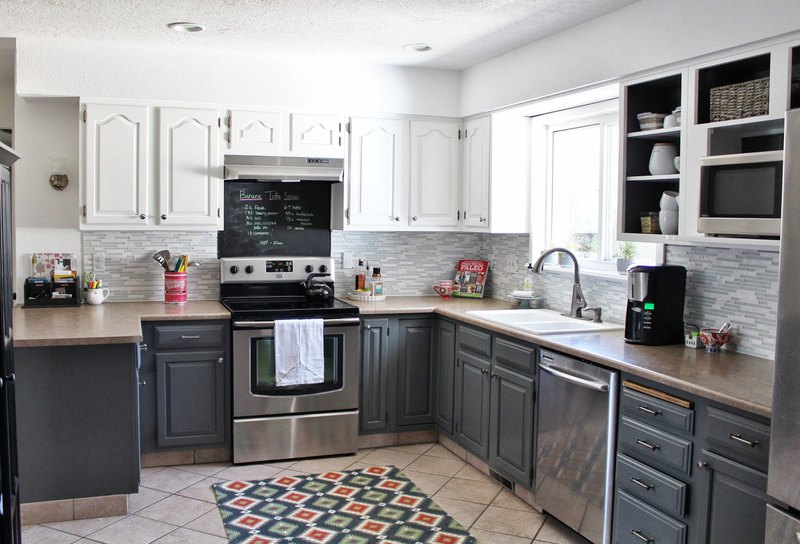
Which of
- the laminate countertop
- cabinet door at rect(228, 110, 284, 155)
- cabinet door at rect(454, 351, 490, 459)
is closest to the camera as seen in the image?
the laminate countertop

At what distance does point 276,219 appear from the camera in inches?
191

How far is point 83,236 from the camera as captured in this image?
4.56 m

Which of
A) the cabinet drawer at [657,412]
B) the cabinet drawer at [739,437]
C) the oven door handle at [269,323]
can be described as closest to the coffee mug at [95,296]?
the oven door handle at [269,323]

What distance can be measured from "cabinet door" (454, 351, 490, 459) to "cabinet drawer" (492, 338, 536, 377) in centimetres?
16

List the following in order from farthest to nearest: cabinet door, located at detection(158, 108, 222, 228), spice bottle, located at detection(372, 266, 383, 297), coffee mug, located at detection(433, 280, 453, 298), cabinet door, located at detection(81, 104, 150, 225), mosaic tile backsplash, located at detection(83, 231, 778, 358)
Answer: coffee mug, located at detection(433, 280, 453, 298), spice bottle, located at detection(372, 266, 383, 297), cabinet door, located at detection(158, 108, 222, 228), cabinet door, located at detection(81, 104, 150, 225), mosaic tile backsplash, located at detection(83, 231, 778, 358)

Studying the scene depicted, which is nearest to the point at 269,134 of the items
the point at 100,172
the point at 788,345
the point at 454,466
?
the point at 100,172

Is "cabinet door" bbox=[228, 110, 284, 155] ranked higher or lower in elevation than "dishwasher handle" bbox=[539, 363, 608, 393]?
higher

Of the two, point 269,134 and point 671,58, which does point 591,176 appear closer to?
point 671,58

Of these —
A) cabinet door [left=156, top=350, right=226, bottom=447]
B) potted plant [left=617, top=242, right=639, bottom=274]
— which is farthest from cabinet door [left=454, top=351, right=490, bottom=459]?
cabinet door [left=156, top=350, right=226, bottom=447]

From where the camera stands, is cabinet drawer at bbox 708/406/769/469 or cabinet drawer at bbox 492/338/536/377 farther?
cabinet drawer at bbox 492/338/536/377

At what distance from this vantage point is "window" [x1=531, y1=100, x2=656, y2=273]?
13.5ft

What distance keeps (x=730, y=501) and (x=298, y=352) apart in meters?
2.50

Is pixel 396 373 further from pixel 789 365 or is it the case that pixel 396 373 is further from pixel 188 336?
pixel 789 365

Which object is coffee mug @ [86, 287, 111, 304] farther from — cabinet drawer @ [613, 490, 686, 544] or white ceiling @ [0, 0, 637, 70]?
cabinet drawer @ [613, 490, 686, 544]
